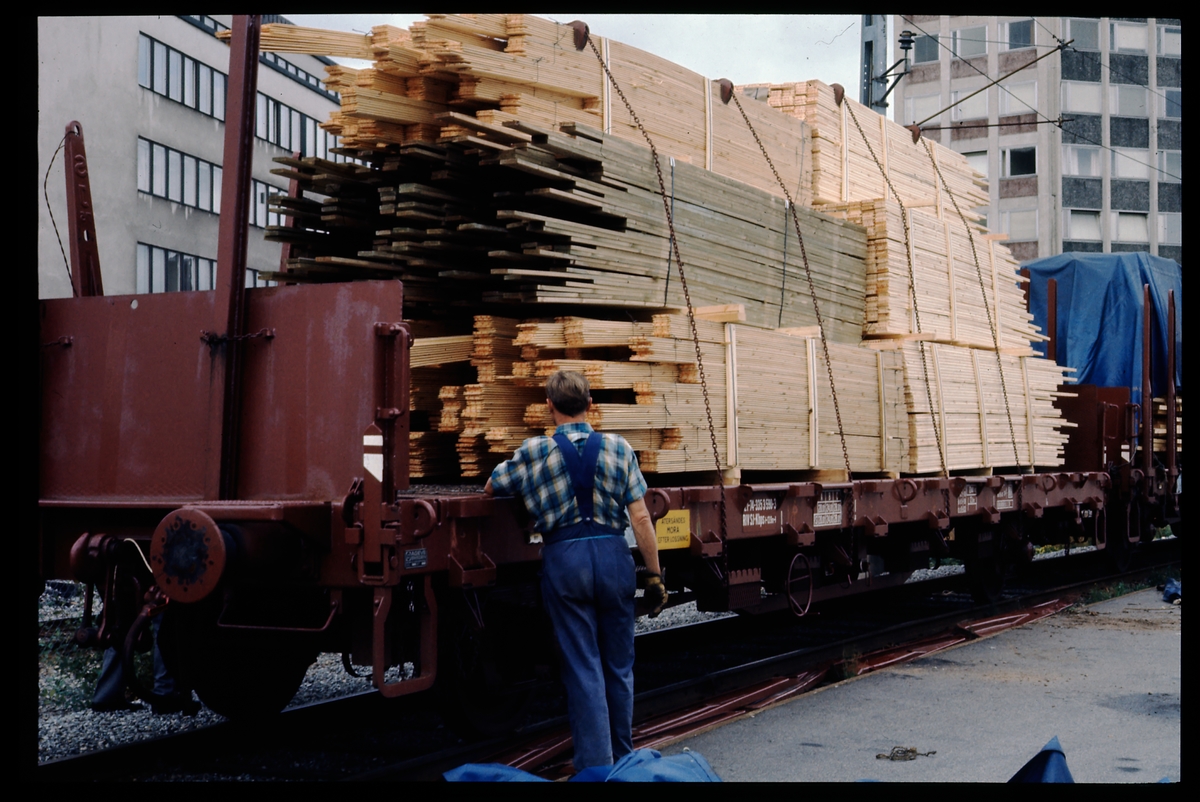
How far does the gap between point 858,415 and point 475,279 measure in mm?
3123

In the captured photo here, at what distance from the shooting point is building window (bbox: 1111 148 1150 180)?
5250cm

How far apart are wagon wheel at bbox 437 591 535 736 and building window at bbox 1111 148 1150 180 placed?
172 feet

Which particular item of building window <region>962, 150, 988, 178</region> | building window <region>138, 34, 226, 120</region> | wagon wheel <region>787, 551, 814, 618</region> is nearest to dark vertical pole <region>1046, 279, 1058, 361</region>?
wagon wheel <region>787, 551, 814, 618</region>

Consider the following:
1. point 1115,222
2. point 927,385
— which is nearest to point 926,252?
point 927,385

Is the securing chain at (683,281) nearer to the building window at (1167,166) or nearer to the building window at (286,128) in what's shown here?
the building window at (286,128)

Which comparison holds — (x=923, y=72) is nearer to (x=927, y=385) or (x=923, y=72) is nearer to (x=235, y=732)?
(x=927, y=385)

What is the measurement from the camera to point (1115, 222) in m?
52.5

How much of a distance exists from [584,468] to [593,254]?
186cm

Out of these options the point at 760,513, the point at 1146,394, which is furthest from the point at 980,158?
the point at 760,513

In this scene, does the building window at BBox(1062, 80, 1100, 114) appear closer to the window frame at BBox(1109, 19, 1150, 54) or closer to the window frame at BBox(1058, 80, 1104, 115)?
the window frame at BBox(1058, 80, 1104, 115)

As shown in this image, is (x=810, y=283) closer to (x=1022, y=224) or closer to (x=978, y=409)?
(x=978, y=409)

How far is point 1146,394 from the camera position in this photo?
15.2 m

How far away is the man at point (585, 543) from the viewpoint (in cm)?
539

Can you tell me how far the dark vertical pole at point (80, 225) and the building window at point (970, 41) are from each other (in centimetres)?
5153
